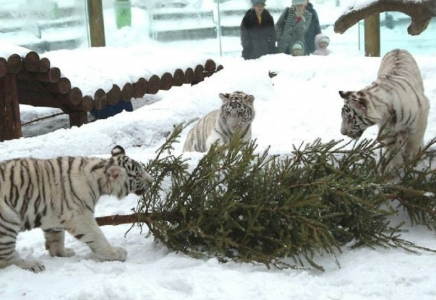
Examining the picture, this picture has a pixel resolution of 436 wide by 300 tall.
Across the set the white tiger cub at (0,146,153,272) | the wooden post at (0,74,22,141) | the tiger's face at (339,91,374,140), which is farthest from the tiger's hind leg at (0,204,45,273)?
the wooden post at (0,74,22,141)

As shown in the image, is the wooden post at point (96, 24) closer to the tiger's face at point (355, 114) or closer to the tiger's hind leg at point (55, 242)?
the tiger's face at point (355, 114)

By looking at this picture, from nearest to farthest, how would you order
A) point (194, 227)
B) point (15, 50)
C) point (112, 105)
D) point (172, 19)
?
point (194, 227) < point (15, 50) < point (112, 105) < point (172, 19)

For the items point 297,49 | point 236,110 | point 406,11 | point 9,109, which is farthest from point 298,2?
point 406,11

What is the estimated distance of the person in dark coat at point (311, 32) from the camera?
8266mm

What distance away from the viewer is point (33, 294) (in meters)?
2.65

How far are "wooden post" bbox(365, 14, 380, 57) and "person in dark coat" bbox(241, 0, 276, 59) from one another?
111cm

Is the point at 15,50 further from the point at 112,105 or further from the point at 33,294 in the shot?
the point at 33,294

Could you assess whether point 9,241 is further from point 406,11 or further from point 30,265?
point 406,11

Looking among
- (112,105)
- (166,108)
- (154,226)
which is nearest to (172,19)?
(112,105)

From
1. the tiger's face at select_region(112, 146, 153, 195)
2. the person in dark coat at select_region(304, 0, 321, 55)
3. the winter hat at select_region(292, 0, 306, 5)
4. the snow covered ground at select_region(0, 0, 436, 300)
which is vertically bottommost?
the snow covered ground at select_region(0, 0, 436, 300)

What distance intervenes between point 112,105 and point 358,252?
4.63m

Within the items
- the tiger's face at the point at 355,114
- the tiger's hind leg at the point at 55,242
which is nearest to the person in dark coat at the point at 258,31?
the tiger's face at the point at 355,114

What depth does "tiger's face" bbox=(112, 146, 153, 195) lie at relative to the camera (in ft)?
10.9

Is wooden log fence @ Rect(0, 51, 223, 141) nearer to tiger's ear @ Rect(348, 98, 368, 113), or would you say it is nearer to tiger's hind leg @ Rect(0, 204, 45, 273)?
tiger's ear @ Rect(348, 98, 368, 113)
